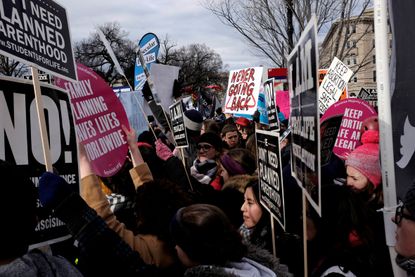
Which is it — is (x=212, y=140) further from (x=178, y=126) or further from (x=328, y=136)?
(x=328, y=136)

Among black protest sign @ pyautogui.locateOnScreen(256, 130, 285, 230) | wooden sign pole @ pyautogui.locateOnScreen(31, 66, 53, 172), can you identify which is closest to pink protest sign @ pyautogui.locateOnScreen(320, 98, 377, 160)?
black protest sign @ pyautogui.locateOnScreen(256, 130, 285, 230)

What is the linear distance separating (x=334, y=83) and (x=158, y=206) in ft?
18.5

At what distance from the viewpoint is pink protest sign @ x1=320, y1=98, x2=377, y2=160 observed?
497cm

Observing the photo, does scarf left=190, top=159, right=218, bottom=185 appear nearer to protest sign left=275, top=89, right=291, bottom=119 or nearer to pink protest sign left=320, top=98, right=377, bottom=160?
pink protest sign left=320, top=98, right=377, bottom=160

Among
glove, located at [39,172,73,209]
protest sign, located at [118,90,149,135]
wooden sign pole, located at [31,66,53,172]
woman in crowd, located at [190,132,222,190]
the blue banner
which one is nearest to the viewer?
glove, located at [39,172,73,209]

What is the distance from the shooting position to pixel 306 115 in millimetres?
2281

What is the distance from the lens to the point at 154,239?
2.38m

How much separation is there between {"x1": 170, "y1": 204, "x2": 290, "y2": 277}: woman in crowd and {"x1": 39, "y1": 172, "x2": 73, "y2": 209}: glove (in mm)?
540

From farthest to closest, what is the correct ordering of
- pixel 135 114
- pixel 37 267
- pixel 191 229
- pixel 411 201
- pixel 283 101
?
pixel 283 101 → pixel 135 114 → pixel 191 229 → pixel 411 201 → pixel 37 267

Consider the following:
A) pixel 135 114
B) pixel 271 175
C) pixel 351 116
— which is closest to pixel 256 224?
pixel 271 175

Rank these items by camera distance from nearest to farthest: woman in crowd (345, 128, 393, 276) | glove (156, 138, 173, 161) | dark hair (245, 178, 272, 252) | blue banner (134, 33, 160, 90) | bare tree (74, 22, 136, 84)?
dark hair (245, 178, 272, 252), woman in crowd (345, 128, 393, 276), glove (156, 138, 173, 161), blue banner (134, 33, 160, 90), bare tree (74, 22, 136, 84)

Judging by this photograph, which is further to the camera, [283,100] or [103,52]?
[103,52]

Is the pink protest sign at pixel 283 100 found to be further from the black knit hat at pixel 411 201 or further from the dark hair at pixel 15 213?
the dark hair at pixel 15 213

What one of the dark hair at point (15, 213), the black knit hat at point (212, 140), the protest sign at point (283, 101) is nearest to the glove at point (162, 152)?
the black knit hat at point (212, 140)
